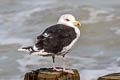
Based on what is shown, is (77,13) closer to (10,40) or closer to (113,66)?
(10,40)

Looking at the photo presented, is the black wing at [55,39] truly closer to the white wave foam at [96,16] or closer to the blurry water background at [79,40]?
the blurry water background at [79,40]

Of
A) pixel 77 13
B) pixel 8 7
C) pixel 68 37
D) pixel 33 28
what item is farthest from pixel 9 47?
pixel 68 37

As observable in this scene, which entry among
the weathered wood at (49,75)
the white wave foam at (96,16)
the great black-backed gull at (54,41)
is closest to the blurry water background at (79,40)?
the white wave foam at (96,16)

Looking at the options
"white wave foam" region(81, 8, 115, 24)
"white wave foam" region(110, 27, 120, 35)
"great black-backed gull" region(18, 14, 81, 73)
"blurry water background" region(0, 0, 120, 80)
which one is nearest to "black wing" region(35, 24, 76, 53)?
"great black-backed gull" region(18, 14, 81, 73)

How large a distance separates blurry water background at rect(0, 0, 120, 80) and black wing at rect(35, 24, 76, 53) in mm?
3507

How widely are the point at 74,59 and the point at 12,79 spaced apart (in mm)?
1811

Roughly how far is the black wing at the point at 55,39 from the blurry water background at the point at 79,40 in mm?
3507

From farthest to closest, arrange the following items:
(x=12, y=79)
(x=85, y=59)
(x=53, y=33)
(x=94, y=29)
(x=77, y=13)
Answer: (x=77, y=13), (x=94, y=29), (x=85, y=59), (x=12, y=79), (x=53, y=33)

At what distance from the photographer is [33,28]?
13766 millimetres

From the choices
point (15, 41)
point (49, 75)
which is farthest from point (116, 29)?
point (49, 75)

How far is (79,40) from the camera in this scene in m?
12.4

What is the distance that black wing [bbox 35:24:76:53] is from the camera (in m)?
5.89

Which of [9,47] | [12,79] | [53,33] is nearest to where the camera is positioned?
[53,33]

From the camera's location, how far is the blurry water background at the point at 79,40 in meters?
10.4
